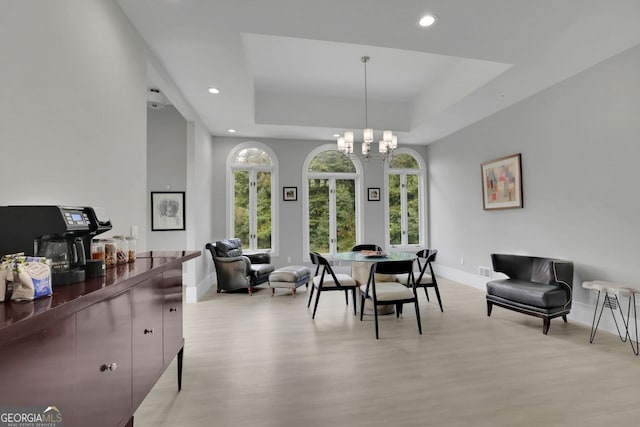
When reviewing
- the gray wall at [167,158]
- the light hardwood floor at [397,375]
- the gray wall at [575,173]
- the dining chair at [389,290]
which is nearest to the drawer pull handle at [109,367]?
the light hardwood floor at [397,375]

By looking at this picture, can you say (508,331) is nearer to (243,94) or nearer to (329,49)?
(329,49)

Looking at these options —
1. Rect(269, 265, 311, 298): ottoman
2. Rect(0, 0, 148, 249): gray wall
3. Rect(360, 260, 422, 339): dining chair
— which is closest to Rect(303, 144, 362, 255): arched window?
Rect(269, 265, 311, 298): ottoman

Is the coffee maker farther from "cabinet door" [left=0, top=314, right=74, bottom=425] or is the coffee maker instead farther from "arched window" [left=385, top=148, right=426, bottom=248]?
"arched window" [left=385, top=148, right=426, bottom=248]

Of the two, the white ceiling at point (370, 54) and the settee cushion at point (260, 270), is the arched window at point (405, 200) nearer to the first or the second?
the white ceiling at point (370, 54)

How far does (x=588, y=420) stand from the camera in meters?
1.91

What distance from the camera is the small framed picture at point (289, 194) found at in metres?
6.38

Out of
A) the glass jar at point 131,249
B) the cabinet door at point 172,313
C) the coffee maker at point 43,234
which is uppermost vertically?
the coffee maker at point 43,234

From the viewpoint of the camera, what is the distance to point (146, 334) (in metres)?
1.55

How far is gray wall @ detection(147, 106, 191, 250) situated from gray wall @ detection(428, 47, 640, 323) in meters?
5.14

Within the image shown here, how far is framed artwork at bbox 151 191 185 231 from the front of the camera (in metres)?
5.15

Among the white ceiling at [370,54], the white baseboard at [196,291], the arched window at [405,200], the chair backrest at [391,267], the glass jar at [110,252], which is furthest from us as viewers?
the arched window at [405,200]

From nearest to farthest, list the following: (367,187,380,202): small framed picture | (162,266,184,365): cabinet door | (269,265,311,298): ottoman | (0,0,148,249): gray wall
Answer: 1. (0,0,148,249): gray wall
2. (162,266,184,365): cabinet door
3. (269,265,311,298): ottoman
4. (367,187,380,202): small framed picture

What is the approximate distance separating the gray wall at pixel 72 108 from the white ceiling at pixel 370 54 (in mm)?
540

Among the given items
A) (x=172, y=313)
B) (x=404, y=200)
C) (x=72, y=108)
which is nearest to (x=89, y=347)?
(x=172, y=313)
